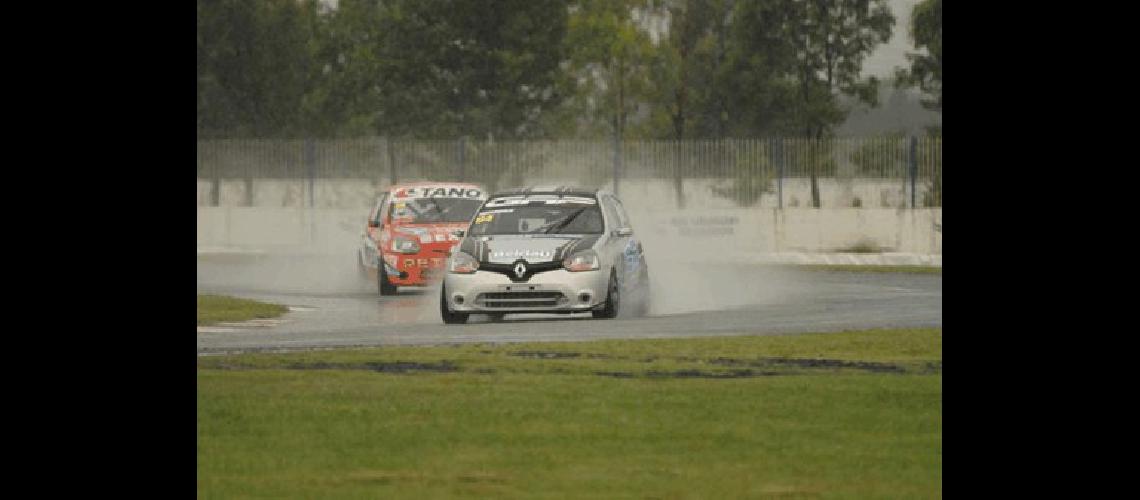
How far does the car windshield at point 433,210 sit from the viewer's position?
1221 inches

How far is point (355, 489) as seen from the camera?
11.9m

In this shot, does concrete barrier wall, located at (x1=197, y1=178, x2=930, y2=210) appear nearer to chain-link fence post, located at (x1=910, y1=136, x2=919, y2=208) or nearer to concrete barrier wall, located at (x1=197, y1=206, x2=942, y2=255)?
chain-link fence post, located at (x1=910, y1=136, x2=919, y2=208)

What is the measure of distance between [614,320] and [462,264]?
178 cm

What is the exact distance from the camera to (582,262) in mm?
23812

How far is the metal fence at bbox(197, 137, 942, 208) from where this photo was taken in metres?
44.5

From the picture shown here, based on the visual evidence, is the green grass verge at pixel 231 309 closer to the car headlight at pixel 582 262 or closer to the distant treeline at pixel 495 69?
the car headlight at pixel 582 262

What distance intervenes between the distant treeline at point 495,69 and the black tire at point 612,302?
3922 centimetres

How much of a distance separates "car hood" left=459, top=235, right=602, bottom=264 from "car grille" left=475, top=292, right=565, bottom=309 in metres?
0.34
